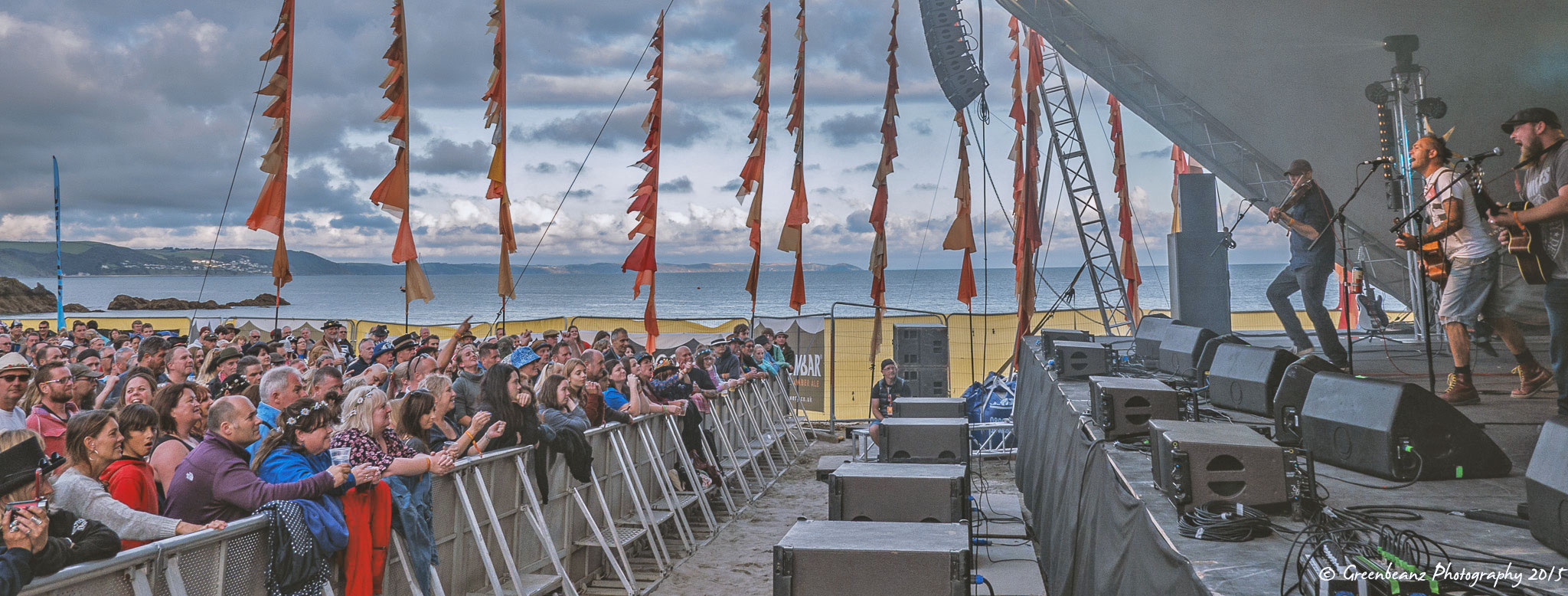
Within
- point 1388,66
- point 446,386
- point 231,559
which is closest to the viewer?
point 231,559

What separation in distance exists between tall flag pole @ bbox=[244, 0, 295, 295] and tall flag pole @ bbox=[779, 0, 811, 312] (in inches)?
281

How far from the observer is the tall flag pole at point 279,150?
973 cm

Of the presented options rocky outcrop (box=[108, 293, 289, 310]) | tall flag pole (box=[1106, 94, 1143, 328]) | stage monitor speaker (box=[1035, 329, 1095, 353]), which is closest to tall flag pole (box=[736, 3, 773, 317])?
stage monitor speaker (box=[1035, 329, 1095, 353])

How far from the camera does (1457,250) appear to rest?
16.6 ft

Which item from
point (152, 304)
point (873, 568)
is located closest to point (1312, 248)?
point (873, 568)

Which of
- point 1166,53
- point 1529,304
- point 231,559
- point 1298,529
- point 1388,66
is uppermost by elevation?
point 1166,53

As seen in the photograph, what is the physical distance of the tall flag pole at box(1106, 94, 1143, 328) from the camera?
20250 mm

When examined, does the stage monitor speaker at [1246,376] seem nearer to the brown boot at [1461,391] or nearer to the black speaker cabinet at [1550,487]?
the brown boot at [1461,391]

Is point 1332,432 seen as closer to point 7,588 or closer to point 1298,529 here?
point 1298,529

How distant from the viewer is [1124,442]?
474 cm

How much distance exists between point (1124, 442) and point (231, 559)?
13.9 ft

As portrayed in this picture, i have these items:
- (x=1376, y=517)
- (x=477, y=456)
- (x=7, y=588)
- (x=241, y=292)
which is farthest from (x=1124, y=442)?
(x=241, y=292)

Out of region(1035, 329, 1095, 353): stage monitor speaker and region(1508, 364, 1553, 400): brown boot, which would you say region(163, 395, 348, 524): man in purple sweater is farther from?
region(1035, 329, 1095, 353): stage monitor speaker

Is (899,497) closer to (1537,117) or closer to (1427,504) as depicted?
(1427,504)
